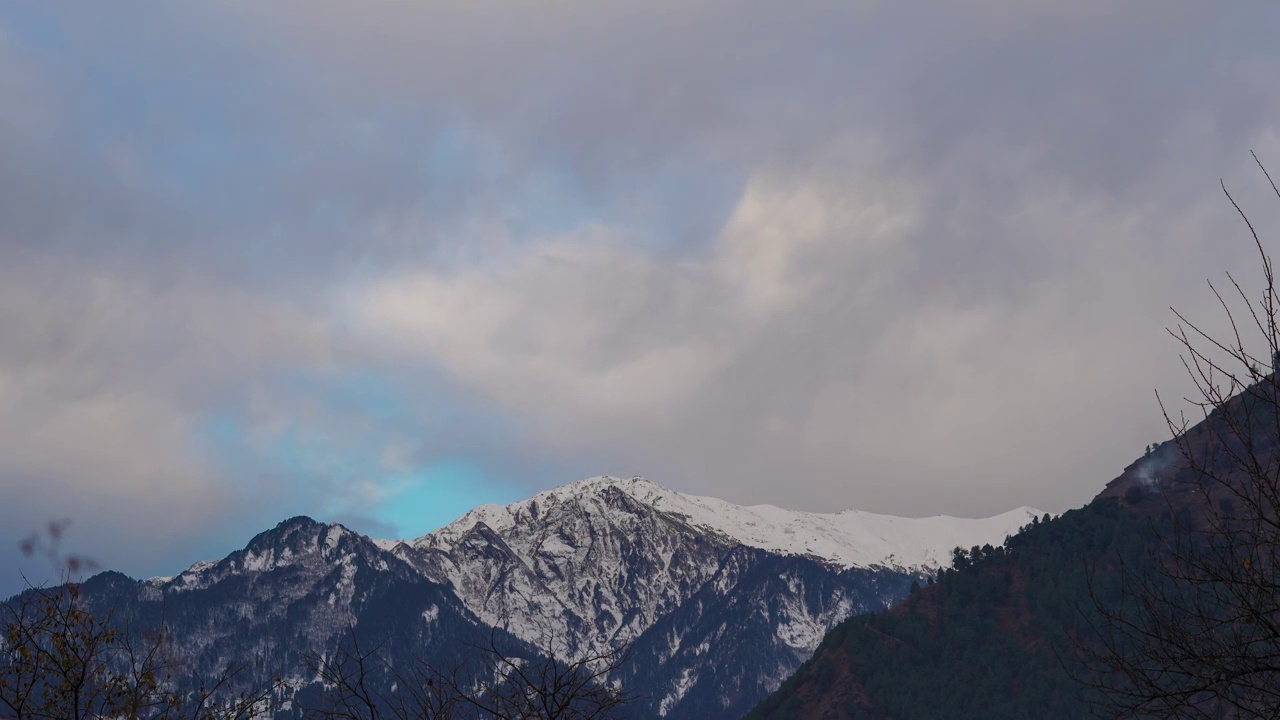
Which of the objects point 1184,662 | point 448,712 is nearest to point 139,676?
point 448,712

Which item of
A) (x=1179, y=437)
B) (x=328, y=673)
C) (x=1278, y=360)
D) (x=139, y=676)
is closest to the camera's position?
(x=1278, y=360)

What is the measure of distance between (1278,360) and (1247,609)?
3.61 m

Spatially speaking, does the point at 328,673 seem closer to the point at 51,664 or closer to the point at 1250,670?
the point at 51,664

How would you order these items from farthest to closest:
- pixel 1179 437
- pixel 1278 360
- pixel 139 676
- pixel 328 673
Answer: pixel 139 676, pixel 328 673, pixel 1179 437, pixel 1278 360

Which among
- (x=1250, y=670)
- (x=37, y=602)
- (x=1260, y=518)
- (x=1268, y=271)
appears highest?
(x=37, y=602)

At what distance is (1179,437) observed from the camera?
63.1 ft

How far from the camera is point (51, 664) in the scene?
80.1ft

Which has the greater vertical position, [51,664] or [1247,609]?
[51,664]

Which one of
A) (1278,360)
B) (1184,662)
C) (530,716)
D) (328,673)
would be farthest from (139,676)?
(1278,360)

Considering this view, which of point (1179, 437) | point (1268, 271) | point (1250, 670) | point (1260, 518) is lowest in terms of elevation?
point (1250, 670)

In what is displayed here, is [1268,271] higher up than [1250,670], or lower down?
higher up

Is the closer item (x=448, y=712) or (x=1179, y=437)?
(x=1179, y=437)

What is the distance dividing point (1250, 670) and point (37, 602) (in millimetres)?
22496

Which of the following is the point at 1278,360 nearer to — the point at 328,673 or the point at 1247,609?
the point at 1247,609
